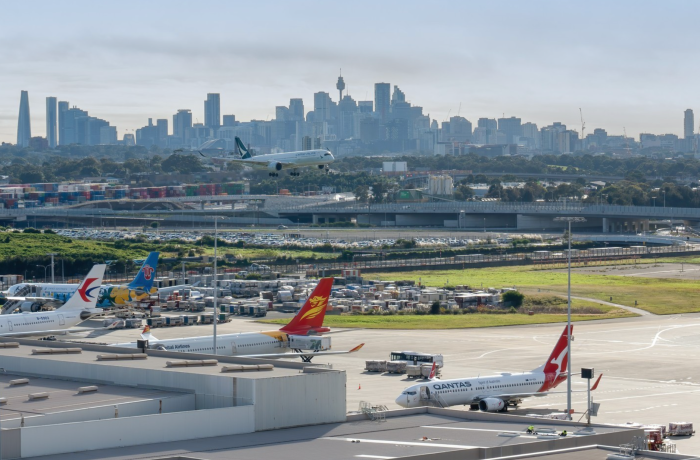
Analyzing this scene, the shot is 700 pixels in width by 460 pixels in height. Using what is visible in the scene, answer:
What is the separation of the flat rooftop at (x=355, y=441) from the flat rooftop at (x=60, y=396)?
434 cm

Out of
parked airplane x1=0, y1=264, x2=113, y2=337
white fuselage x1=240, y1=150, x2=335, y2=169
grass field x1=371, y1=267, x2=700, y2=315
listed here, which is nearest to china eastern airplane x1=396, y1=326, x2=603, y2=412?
parked airplane x1=0, y1=264, x2=113, y2=337

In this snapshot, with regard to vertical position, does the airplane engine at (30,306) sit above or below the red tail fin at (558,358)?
below

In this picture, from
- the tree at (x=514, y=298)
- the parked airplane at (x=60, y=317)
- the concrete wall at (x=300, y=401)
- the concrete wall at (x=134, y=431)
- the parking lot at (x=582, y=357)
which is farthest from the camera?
the tree at (x=514, y=298)

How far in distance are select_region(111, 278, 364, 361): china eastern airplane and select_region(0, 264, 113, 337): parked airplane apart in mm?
9312

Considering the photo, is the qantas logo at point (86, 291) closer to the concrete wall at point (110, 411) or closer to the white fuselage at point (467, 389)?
the white fuselage at point (467, 389)

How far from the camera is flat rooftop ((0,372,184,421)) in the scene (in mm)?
39906

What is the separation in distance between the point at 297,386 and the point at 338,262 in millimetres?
135033

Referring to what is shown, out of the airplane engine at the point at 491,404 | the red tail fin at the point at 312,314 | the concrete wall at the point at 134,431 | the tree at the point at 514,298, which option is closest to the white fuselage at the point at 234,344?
the red tail fin at the point at 312,314

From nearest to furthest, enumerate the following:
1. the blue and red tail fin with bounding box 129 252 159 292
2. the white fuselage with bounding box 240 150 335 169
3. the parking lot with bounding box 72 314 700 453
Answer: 1. the parking lot with bounding box 72 314 700 453
2. the blue and red tail fin with bounding box 129 252 159 292
3. the white fuselage with bounding box 240 150 335 169

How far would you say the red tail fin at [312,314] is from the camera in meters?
74.3

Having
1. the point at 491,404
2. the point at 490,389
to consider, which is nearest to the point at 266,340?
the point at 490,389

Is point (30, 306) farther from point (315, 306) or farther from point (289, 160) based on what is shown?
point (289, 160)

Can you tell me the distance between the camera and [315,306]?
7512 centimetres

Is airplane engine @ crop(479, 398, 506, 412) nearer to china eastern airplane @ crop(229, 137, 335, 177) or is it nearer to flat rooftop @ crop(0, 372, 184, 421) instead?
A: flat rooftop @ crop(0, 372, 184, 421)
